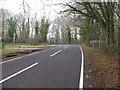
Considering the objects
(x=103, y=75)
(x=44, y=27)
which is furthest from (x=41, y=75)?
(x=44, y=27)

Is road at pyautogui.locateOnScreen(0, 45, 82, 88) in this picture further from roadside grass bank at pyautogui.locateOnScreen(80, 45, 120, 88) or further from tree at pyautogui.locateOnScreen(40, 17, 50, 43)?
tree at pyautogui.locateOnScreen(40, 17, 50, 43)

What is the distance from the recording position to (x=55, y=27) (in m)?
87.4

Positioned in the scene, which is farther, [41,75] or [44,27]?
[44,27]

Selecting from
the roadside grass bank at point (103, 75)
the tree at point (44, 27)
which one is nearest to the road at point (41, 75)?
the roadside grass bank at point (103, 75)

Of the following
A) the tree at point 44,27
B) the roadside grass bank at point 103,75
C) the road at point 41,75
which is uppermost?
the tree at point 44,27

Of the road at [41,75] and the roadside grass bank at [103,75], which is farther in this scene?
the roadside grass bank at [103,75]

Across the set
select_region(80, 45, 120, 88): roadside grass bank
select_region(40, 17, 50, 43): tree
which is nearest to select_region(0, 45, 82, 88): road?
select_region(80, 45, 120, 88): roadside grass bank

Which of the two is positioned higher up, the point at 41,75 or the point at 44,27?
the point at 44,27

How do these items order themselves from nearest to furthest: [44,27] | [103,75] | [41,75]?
→ 1. [41,75]
2. [103,75]
3. [44,27]

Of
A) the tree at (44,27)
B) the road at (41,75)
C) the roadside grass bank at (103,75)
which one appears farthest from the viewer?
the tree at (44,27)

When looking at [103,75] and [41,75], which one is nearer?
[41,75]

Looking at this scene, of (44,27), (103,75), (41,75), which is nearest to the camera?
(41,75)

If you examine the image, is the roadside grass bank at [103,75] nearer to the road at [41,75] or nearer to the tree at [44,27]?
the road at [41,75]

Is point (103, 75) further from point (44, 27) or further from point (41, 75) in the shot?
point (44, 27)
